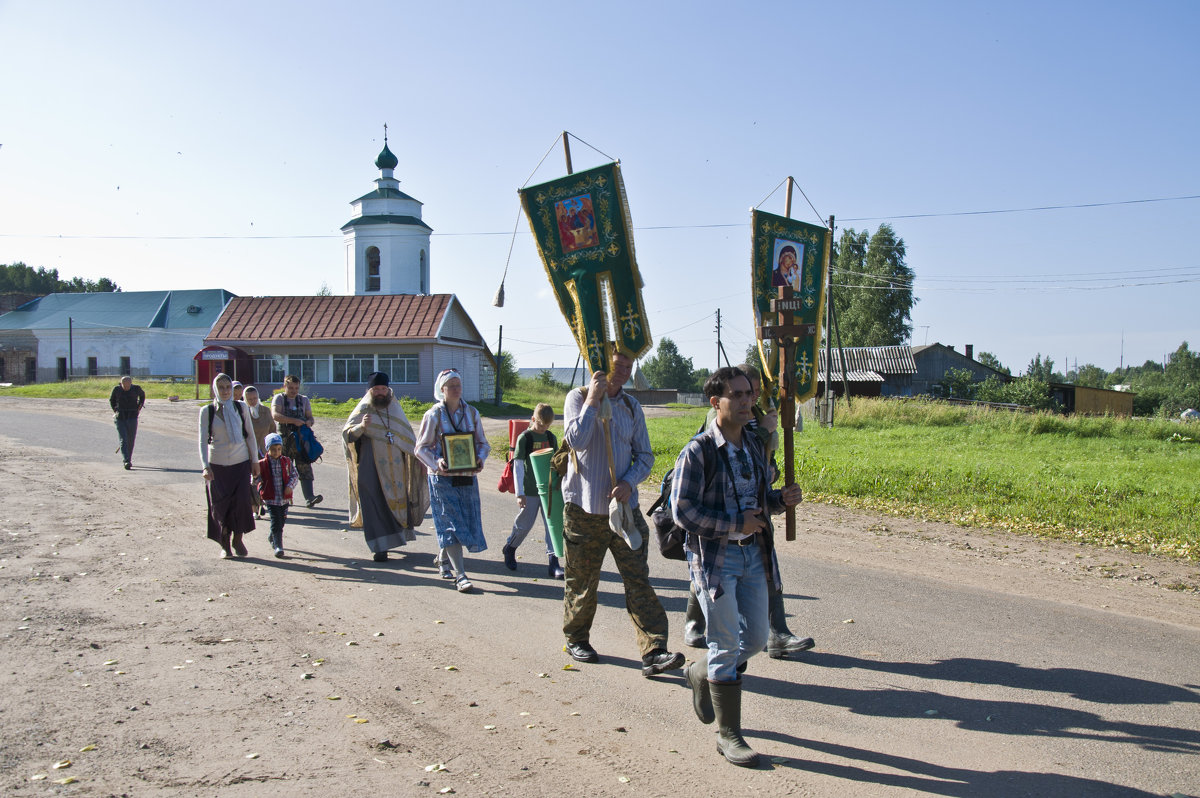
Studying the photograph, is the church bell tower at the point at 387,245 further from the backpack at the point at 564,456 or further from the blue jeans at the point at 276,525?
the backpack at the point at 564,456

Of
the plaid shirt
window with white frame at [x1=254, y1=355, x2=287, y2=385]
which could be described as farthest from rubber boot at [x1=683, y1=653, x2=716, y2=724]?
window with white frame at [x1=254, y1=355, x2=287, y2=385]

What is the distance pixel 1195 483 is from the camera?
13.3 meters

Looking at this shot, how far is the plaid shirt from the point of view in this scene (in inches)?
163

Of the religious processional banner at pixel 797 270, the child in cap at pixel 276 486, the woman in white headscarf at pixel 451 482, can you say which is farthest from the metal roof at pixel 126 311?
the religious processional banner at pixel 797 270

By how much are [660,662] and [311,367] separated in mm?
40172

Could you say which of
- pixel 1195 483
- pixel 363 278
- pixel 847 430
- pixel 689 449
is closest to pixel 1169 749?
pixel 689 449

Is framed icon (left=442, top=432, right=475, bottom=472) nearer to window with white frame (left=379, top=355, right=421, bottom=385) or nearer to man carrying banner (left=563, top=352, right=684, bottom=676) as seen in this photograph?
man carrying banner (left=563, top=352, right=684, bottom=676)

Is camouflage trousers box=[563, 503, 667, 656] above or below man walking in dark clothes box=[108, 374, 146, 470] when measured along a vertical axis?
below

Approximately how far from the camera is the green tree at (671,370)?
9675cm

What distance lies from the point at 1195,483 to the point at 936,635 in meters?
9.80

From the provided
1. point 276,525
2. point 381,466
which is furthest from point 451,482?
point 276,525

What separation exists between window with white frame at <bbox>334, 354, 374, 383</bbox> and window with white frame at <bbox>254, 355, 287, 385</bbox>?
275cm

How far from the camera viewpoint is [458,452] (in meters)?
7.76

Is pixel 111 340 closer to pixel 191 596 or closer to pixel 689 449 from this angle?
pixel 191 596
